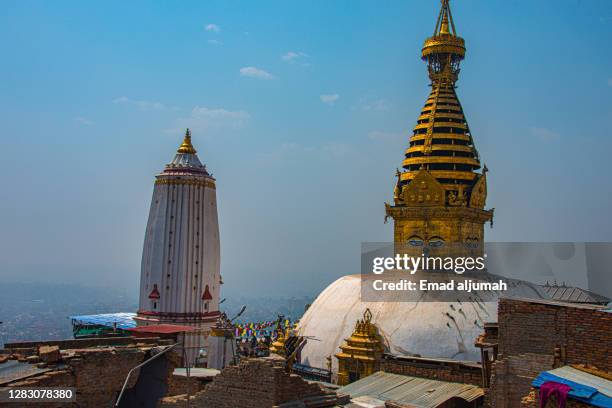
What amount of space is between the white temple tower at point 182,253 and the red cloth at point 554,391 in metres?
26.1

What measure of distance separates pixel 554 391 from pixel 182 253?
27598mm

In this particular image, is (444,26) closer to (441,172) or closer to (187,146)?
(441,172)

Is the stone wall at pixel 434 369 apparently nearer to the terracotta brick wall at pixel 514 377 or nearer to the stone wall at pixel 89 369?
the terracotta brick wall at pixel 514 377

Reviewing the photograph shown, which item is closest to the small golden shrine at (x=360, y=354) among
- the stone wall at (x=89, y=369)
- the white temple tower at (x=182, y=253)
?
the stone wall at (x=89, y=369)

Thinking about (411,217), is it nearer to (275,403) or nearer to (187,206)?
(187,206)

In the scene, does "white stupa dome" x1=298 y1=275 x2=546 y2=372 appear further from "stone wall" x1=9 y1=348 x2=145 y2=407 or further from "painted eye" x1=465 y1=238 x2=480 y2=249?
"stone wall" x1=9 y1=348 x2=145 y2=407

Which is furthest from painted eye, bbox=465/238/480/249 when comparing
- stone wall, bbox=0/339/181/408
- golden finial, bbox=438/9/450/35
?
stone wall, bbox=0/339/181/408

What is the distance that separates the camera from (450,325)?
93.0 feet

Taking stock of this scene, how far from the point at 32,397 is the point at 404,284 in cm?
1810

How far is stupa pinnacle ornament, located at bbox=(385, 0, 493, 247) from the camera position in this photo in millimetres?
34750

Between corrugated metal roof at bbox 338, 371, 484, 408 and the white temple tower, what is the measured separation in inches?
622

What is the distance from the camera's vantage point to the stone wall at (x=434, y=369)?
22141 millimetres

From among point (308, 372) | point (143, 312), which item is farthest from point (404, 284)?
point (143, 312)

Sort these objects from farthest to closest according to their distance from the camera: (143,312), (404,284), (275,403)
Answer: (143,312) < (404,284) < (275,403)
